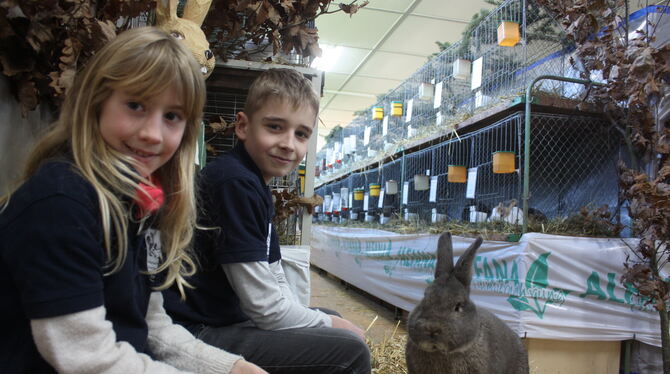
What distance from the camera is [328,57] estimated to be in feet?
22.8

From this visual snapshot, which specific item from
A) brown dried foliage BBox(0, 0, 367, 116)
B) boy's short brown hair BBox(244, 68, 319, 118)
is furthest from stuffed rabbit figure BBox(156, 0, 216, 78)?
boy's short brown hair BBox(244, 68, 319, 118)

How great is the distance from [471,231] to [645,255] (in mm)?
1094

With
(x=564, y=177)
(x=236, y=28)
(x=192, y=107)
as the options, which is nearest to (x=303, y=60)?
(x=236, y=28)

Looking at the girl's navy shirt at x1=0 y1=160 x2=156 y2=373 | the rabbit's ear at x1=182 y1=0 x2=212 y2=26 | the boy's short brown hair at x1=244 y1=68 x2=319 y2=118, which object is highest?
the rabbit's ear at x1=182 y1=0 x2=212 y2=26

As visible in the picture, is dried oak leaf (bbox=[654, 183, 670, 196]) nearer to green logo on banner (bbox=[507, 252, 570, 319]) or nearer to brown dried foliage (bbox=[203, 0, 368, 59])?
green logo on banner (bbox=[507, 252, 570, 319])

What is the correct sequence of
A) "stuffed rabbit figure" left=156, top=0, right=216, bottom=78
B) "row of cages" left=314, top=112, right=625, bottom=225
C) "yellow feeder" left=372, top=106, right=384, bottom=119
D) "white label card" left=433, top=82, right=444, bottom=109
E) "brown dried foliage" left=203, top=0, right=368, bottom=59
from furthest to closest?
1. "yellow feeder" left=372, top=106, right=384, bottom=119
2. "white label card" left=433, top=82, right=444, bottom=109
3. "row of cages" left=314, top=112, right=625, bottom=225
4. "brown dried foliage" left=203, top=0, right=368, bottom=59
5. "stuffed rabbit figure" left=156, top=0, right=216, bottom=78

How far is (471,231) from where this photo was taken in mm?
3424

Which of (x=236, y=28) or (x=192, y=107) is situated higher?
(x=236, y=28)

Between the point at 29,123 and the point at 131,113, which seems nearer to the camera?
the point at 131,113

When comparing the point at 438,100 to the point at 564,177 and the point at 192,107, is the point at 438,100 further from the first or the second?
the point at 192,107

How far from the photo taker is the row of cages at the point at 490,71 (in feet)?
10.6

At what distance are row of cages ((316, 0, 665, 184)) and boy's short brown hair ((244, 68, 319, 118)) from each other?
1942 mm

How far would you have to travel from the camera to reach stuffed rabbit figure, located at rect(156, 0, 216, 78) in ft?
5.32

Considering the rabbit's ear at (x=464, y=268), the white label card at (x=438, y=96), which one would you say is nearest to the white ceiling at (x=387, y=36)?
the white label card at (x=438, y=96)
